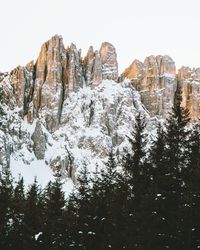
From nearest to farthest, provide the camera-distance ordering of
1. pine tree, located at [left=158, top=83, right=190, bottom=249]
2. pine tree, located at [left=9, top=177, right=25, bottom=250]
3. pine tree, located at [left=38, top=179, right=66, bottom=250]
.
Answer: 1. pine tree, located at [left=158, top=83, right=190, bottom=249]
2. pine tree, located at [left=38, top=179, right=66, bottom=250]
3. pine tree, located at [left=9, top=177, right=25, bottom=250]

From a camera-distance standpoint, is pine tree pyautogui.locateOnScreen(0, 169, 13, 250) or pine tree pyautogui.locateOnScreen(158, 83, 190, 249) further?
pine tree pyautogui.locateOnScreen(0, 169, 13, 250)

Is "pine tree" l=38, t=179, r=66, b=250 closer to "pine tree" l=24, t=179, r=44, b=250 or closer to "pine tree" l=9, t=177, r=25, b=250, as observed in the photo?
"pine tree" l=24, t=179, r=44, b=250

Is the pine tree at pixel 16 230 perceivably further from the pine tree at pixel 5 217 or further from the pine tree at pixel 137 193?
the pine tree at pixel 137 193

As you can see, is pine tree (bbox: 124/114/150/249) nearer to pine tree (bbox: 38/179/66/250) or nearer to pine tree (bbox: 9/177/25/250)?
pine tree (bbox: 38/179/66/250)

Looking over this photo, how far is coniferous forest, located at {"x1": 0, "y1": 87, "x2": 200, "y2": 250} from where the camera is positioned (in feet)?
68.0

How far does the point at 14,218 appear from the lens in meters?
34.0

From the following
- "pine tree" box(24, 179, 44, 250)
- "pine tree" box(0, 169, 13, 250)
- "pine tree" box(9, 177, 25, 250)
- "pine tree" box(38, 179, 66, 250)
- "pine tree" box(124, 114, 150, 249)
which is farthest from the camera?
"pine tree" box(9, 177, 25, 250)

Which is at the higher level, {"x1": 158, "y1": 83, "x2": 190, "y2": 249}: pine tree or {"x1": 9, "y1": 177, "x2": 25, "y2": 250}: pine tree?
{"x1": 158, "y1": 83, "x2": 190, "y2": 249}: pine tree

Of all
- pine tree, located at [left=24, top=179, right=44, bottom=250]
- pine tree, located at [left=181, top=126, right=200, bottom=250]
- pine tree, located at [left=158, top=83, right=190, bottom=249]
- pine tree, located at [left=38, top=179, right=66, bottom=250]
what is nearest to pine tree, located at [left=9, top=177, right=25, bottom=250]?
pine tree, located at [left=24, top=179, right=44, bottom=250]

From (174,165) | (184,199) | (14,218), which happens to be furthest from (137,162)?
(14,218)

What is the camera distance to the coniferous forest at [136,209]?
2073 centimetres

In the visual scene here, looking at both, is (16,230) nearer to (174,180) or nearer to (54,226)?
(54,226)

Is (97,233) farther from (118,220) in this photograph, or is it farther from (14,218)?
(14,218)

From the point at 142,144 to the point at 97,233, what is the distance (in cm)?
539
